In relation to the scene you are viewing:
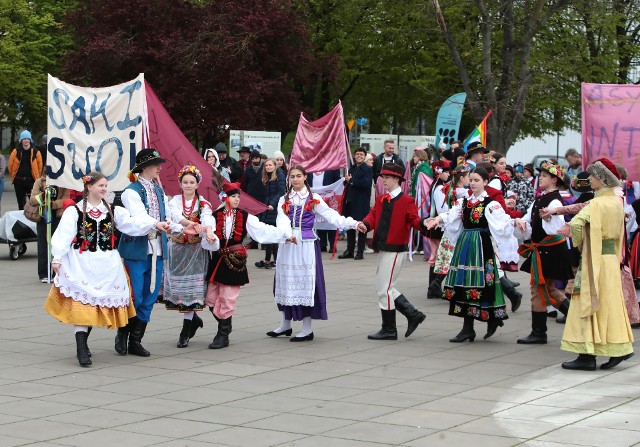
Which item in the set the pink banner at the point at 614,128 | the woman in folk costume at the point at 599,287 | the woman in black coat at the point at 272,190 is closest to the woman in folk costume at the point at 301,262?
the woman in folk costume at the point at 599,287

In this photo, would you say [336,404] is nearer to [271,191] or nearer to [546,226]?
[546,226]

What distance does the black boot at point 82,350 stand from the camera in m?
9.70

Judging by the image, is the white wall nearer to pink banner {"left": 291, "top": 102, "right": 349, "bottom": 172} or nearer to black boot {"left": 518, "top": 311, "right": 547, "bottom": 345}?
pink banner {"left": 291, "top": 102, "right": 349, "bottom": 172}

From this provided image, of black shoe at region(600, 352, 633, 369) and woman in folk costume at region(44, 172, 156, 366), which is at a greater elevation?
woman in folk costume at region(44, 172, 156, 366)

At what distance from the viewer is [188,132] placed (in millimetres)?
32406

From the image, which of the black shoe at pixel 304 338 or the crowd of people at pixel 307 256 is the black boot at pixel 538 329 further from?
the black shoe at pixel 304 338

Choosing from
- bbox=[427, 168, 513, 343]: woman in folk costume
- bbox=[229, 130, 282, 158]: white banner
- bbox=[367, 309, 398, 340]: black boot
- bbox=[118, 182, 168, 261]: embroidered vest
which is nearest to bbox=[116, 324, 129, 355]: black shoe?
bbox=[118, 182, 168, 261]: embroidered vest

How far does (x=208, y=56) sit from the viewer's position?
1237 inches

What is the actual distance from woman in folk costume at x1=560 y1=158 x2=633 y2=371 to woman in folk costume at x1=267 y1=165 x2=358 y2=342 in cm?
253

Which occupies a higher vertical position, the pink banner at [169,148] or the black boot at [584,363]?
the pink banner at [169,148]

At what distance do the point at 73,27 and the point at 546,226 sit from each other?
28.0 metres

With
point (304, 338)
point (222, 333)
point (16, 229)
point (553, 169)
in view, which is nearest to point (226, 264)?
point (222, 333)

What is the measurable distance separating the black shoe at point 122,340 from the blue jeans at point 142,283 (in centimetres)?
19

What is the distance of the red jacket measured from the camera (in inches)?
435
